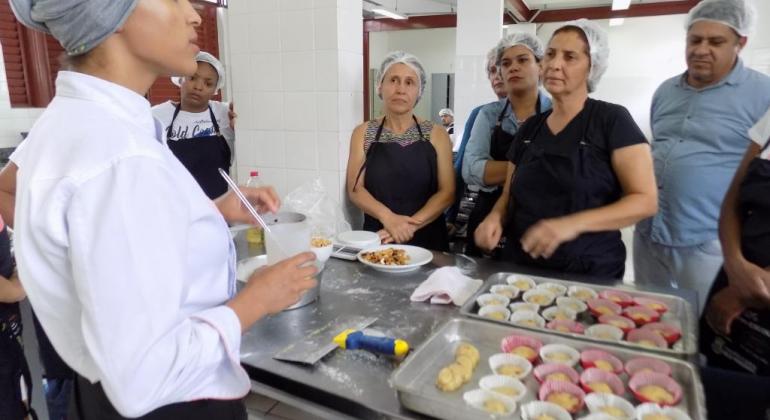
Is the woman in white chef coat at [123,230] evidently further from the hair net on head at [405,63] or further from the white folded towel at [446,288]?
the hair net on head at [405,63]

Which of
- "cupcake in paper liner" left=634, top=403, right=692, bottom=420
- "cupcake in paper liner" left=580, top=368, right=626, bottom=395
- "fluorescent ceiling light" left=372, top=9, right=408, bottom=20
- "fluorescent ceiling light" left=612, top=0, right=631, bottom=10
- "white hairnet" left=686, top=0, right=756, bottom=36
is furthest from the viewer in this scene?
"fluorescent ceiling light" left=372, top=9, right=408, bottom=20

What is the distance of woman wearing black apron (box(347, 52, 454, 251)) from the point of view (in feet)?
7.43

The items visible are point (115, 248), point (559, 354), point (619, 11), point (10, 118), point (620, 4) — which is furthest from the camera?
point (619, 11)

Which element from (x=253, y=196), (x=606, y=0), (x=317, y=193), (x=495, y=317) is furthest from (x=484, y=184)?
(x=606, y=0)

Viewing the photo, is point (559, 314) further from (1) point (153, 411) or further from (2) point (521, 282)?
(1) point (153, 411)

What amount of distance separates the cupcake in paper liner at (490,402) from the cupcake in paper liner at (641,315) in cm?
52

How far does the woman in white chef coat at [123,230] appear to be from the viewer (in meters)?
0.64

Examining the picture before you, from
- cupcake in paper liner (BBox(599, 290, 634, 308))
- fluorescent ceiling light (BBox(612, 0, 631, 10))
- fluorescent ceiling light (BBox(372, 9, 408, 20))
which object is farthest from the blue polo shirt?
fluorescent ceiling light (BBox(612, 0, 631, 10))

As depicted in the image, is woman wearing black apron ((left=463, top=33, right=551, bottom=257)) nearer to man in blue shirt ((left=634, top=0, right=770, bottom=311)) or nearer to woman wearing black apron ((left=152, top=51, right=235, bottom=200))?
man in blue shirt ((left=634, top=0, right=770, bottom=311))

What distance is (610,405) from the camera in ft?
3.07

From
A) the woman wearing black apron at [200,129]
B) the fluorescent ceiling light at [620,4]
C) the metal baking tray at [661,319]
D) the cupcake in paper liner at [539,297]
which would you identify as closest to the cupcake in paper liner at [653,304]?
the metal baking tray at [661,319]

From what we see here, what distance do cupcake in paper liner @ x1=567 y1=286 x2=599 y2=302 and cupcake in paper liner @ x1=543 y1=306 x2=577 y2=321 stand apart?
0.11 meters

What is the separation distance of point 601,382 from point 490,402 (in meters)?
0.25

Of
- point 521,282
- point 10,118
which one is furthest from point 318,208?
point 10,118
